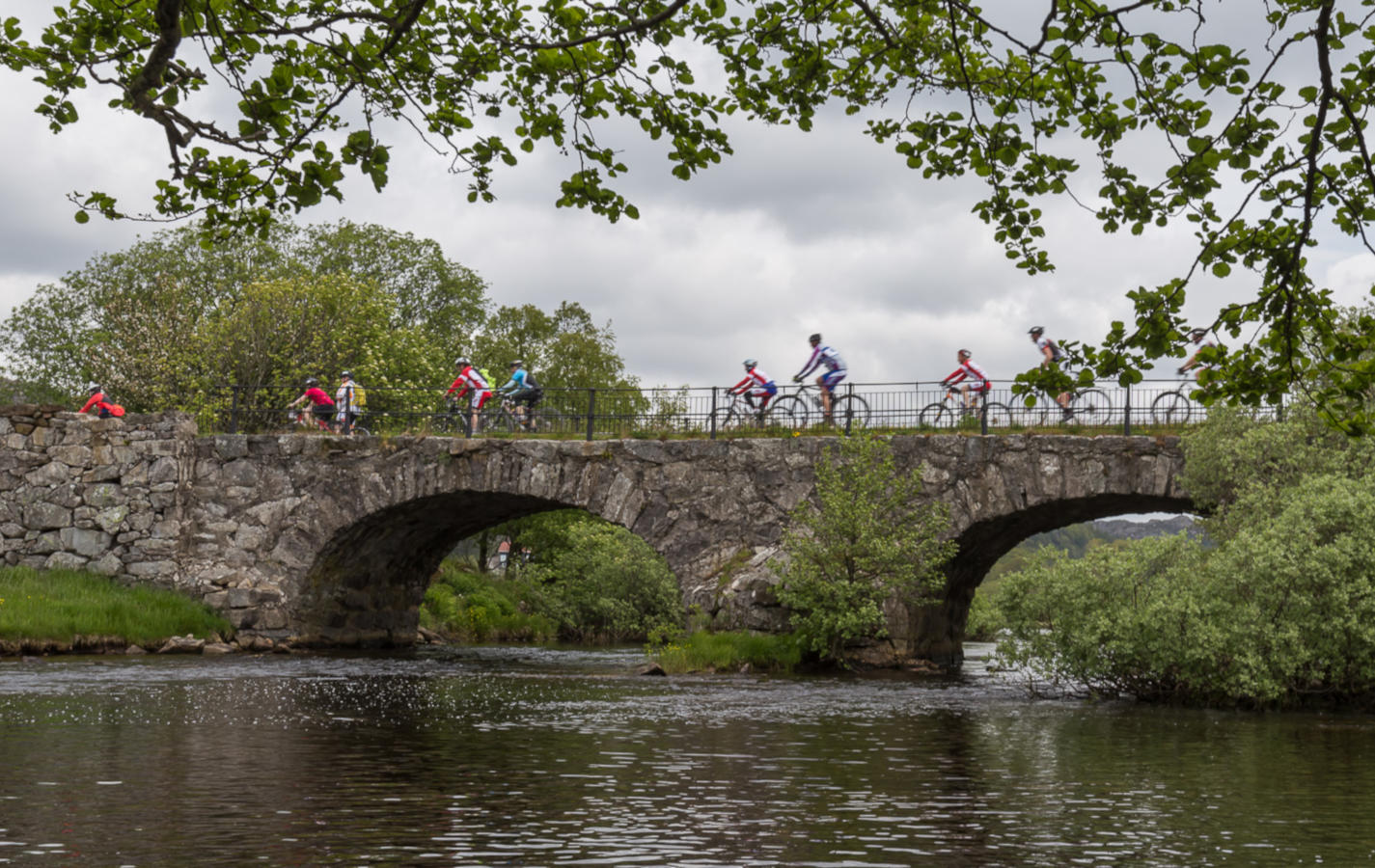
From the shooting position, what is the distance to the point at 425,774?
35.1 feet

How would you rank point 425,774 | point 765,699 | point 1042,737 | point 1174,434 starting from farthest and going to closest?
point 1174,434, point 765,699, point 1042,737, point 425,774

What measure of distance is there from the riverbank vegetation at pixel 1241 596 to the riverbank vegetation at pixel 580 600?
2056 centimetres

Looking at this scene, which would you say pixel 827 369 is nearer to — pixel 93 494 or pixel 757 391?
pixel 757 391

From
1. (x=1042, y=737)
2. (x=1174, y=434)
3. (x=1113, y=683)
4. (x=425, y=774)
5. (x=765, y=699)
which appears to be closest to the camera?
(x=425, y=774)

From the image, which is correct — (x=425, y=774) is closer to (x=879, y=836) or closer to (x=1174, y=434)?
(x=879, y=836)

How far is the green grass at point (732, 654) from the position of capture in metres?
23.3

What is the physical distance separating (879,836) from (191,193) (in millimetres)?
5470

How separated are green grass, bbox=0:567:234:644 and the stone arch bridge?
0.64 m

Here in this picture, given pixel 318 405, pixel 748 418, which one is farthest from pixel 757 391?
pixel 318 405

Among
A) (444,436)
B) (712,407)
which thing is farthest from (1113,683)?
(444,436)

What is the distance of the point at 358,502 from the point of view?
89.8 ft

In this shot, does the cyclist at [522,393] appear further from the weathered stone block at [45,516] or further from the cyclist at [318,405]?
the weathered stone block at [45,516]

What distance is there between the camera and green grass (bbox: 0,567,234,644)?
973 inches

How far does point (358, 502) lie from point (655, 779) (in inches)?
704
